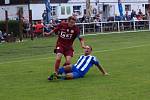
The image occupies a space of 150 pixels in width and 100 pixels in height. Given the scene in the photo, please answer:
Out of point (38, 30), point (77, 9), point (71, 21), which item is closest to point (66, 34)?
point (71, 21)

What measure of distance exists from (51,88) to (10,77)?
285 centimetres

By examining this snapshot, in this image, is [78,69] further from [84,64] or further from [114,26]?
[114,26]

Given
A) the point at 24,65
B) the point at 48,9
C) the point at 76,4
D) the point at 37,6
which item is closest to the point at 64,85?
the point at 24,65

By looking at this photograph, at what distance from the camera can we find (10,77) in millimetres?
15148

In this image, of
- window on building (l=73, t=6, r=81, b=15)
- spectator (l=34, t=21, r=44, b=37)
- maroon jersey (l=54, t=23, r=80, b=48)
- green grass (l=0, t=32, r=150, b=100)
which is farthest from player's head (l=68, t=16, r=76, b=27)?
window on building (l=73, t=6, r=81, b=15)

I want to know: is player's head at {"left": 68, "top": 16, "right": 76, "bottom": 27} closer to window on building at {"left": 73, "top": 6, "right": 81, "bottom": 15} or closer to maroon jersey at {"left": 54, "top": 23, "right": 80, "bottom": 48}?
maroon jersey at {"left": 54, "top": 23, "right": 80, "bottom": 48}

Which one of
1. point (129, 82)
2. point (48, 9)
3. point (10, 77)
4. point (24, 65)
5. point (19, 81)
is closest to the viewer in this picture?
point (129, 82)

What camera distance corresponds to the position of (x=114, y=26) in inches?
1885

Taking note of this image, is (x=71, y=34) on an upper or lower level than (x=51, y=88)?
upper

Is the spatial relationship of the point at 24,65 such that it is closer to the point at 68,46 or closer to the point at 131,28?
the point at 68,46

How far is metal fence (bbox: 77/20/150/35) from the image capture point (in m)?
45.9

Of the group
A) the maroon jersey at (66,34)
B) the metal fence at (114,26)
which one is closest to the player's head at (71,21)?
the maroon jersey at (66,34)

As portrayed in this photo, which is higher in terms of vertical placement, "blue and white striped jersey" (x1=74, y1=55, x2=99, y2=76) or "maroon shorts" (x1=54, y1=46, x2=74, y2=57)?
"maroon shorts" (x1=54, y1=46, x2=74, y2=57)

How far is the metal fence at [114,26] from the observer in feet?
151
